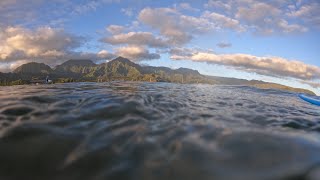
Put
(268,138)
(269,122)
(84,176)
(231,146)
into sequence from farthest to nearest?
(269,122) < (268,138) < (231,146) < (84,176)

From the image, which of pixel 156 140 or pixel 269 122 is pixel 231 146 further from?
pixel 269 122

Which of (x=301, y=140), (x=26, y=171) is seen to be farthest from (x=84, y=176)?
(x=301, y=140)

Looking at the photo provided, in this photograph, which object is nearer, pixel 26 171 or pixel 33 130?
pixel 26 171

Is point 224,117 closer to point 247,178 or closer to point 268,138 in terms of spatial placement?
point 268,138

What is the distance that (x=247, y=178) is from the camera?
180 inches

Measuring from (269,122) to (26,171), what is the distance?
322 inches

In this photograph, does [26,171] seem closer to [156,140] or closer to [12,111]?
[156,140]

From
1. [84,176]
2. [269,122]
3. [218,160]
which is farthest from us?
[269,122]

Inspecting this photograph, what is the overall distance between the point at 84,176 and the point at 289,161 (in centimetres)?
415

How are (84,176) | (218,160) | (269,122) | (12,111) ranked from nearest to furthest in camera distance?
(84,176)
(218,160)
(12,111)
(269,122)

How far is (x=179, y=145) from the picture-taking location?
244 inches

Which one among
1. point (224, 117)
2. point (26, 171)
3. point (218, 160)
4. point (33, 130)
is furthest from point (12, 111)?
point (224, 117)

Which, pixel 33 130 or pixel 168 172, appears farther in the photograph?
pixel 33 130

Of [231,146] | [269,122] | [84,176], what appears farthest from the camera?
[269,122]
